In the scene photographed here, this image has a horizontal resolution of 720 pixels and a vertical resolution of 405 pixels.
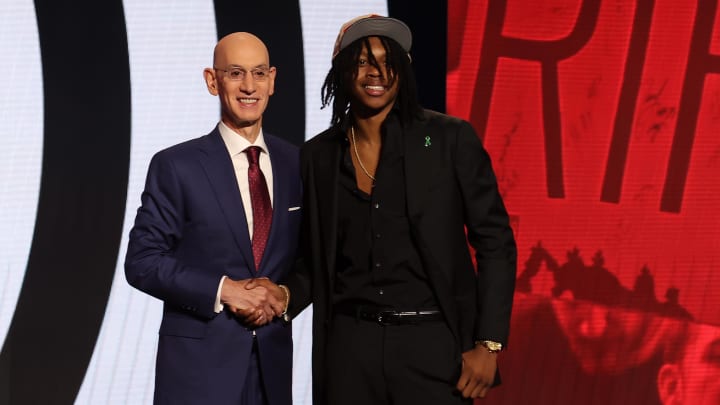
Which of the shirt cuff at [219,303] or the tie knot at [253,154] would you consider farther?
the tie knot at [253,154]

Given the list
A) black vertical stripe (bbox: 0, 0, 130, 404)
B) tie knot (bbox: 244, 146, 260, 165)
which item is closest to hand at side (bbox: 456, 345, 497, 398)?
tie knot (bbox: 244, 146, 260, 165)

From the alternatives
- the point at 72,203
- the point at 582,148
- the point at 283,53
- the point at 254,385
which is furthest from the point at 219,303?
the point at 582,148

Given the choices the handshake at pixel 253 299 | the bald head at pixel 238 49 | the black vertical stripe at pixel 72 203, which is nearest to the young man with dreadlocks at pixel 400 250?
the handshake at pixel 253 299

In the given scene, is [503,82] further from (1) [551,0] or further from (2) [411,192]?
(2) [411,192]

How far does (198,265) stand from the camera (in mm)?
2523

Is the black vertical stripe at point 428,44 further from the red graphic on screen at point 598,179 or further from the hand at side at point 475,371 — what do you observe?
the hand at side at point 475,371

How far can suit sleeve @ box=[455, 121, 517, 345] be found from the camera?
2436 mm

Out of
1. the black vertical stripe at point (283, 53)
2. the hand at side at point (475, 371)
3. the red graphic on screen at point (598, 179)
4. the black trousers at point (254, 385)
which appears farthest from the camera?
the red graphic on screen at point (598, 179)

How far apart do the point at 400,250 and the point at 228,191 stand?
45cm

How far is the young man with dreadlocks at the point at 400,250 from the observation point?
243cm

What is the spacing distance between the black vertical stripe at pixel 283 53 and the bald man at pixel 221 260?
145 centimetres

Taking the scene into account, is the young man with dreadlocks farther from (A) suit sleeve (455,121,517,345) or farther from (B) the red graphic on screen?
(B) the red graphic on screen

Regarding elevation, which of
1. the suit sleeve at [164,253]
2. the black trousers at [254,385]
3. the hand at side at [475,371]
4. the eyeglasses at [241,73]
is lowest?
Result: the black trousers at [254,385]

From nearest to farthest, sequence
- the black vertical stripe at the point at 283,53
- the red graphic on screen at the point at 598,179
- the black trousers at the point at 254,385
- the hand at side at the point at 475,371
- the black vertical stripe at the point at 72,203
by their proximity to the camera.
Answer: the hand at side at the point at 475,371, the black trousers at the point at 254,385, the black vertical stripe at the point at 72,203, the black vertical stripe at the point at 283,53, the red graphic on screen at the point at 598,179
